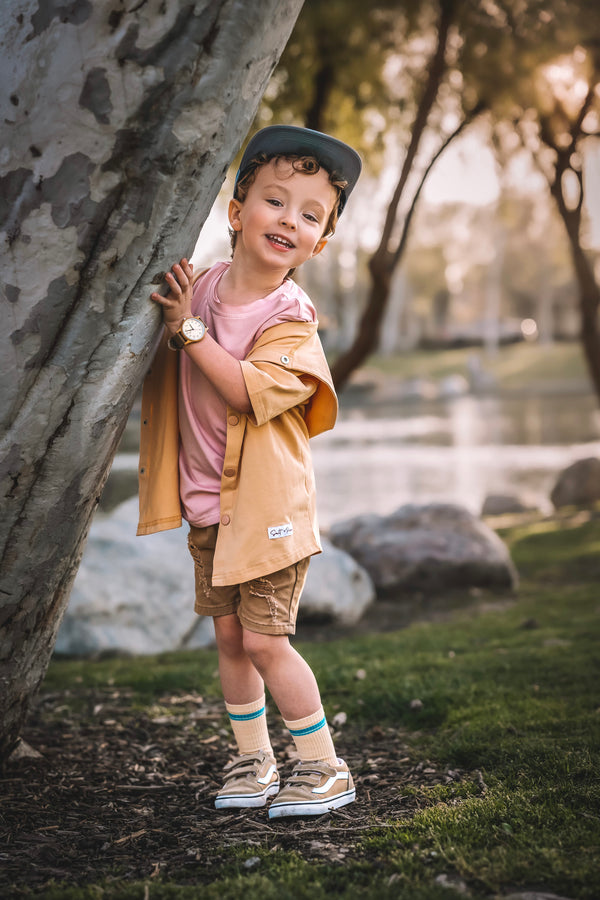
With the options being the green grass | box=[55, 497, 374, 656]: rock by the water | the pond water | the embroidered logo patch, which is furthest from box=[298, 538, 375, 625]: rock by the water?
the embroidered logo patch

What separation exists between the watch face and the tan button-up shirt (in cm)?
16

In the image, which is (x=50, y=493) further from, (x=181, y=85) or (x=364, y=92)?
(x=364, y=92)

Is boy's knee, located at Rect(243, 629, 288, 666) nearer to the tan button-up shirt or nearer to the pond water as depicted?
the tan button-up shirt

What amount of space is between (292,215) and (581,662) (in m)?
2.77

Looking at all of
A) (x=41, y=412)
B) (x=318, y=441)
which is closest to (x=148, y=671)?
(x=41, y=412)

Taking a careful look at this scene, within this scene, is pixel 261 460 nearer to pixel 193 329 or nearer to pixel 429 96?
pixel 193 329

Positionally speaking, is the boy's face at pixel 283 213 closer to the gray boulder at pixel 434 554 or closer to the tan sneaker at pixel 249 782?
the tan sneaker at pixel 249 782

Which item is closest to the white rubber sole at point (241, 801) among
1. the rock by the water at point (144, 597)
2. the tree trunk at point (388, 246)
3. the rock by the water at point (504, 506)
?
the rock by the water at point (144, 597)

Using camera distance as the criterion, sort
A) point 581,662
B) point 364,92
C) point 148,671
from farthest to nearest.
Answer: point 364,92, point 148,671, point 581,662

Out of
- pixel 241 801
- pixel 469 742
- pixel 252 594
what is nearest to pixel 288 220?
pixel 252 594

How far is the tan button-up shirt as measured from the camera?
2.53 metres

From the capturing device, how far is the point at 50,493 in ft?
7.85

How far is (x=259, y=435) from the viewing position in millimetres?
2584

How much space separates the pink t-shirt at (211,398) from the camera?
2.65m
